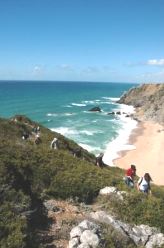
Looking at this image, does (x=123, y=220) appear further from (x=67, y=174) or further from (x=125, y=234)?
(x=67, y=174)

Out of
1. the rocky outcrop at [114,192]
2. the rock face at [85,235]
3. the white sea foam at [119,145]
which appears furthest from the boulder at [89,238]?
the white sea foam at [119,145]

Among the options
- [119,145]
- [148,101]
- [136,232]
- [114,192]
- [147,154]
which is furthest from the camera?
[148,101]

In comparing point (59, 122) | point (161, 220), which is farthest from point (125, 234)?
point (59, 122)

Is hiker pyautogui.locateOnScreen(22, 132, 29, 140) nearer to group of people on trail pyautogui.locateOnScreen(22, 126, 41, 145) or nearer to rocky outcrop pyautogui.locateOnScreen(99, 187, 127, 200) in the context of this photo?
group of people on trail pyautogui.locateOnScreen(22, 126, 41, 145)

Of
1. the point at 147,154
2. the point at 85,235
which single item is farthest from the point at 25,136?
the point at 147,154

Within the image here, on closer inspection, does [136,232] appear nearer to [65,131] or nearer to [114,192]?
[114,192]

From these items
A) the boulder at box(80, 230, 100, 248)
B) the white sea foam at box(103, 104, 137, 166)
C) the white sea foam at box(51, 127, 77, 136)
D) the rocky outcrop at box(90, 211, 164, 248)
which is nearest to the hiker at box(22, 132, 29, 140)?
the rocky outcrop at box(90, 211, 164, 248)

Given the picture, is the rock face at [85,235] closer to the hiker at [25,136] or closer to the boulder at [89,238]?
the boulder at [89,238]
